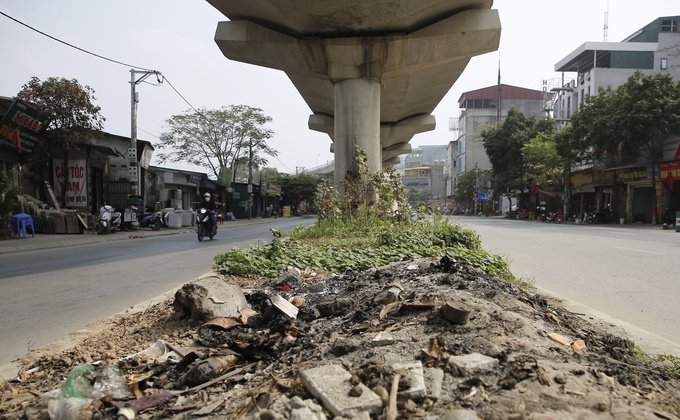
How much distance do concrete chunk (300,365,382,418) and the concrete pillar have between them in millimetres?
11353

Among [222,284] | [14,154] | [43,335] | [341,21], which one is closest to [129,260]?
[43,335]

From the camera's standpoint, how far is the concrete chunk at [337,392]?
1.90 m

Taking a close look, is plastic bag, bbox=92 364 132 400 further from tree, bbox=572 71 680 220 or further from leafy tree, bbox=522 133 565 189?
leafy tree, bbox=522 133 565 189

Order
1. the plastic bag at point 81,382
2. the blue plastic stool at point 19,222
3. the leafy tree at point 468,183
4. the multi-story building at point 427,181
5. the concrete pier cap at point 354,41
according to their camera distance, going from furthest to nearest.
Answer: the multi-story building at point 427,181, the leafy tree at point 468,183, the blue plastic stool at point 19,222, the concrete pier cap at point 354,41, the plastic bag at point 81,382

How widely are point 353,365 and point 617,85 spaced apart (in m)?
49.6

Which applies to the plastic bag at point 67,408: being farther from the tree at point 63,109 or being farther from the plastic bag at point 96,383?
the tree at point 63,109

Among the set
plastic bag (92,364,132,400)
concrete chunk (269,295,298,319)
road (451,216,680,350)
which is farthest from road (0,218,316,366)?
road (451,216,680,350)

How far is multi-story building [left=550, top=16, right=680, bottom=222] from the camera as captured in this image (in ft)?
88.3

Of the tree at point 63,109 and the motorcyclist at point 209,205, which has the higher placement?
the tree at point 63,109

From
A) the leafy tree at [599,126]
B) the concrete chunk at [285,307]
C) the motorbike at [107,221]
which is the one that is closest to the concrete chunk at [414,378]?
the concrete chunk at [285,307]

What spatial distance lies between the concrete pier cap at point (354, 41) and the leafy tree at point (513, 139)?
3460cm

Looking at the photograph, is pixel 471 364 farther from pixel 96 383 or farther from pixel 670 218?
pixel 670 218

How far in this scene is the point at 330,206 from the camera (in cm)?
1145

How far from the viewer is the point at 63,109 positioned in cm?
1797
